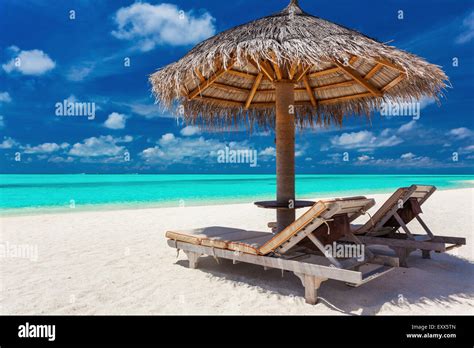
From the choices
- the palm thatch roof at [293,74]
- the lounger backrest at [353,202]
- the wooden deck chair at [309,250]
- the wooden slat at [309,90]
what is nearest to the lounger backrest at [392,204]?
the wooden deck chair at [309,250]

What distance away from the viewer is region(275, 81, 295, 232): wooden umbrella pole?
171 inches

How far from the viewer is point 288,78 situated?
4.43m

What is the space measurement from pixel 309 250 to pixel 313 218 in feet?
2.64

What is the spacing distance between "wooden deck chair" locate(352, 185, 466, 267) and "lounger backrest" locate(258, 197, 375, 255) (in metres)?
0.90

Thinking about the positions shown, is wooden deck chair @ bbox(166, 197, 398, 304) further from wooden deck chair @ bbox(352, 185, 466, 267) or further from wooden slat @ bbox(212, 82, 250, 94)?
wooden slat @ bbox(212, 82, 250, 94)

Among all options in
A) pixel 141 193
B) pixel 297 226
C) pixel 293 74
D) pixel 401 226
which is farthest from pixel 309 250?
pixel 141 193

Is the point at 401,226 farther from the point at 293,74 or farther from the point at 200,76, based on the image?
the point at 200,76

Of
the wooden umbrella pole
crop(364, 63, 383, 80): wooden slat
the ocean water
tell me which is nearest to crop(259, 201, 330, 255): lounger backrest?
the wooden umbrella pole

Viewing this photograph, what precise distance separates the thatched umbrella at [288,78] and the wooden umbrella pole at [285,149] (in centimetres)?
1
